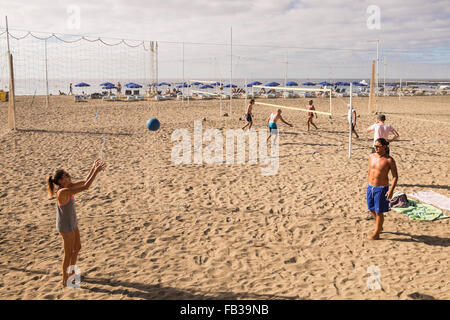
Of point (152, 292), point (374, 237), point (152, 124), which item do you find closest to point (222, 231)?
point (152, 292)

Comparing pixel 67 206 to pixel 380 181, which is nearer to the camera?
pixel 67 206

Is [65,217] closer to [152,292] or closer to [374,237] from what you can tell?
[152,292]

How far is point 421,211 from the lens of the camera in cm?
605

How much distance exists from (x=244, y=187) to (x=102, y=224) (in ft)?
9.88

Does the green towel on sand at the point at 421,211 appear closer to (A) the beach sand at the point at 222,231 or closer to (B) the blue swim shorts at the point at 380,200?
(A) the beach sand at the point at 222,231

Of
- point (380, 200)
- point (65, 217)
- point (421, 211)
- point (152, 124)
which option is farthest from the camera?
point (152, 124)

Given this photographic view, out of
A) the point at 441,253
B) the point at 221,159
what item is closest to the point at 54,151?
the point at 221,159

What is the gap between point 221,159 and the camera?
32.3 feet

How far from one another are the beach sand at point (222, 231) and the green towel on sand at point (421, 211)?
15 centimetres

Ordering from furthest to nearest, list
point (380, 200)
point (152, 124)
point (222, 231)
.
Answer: point (152, 124), point (222, 231), point (380, 200)

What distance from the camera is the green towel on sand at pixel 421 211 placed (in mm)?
5836

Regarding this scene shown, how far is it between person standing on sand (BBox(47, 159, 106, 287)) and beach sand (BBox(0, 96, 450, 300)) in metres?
0.39

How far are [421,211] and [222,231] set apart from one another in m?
3.43

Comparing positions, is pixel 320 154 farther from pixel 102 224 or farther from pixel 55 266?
pixel 55 266
